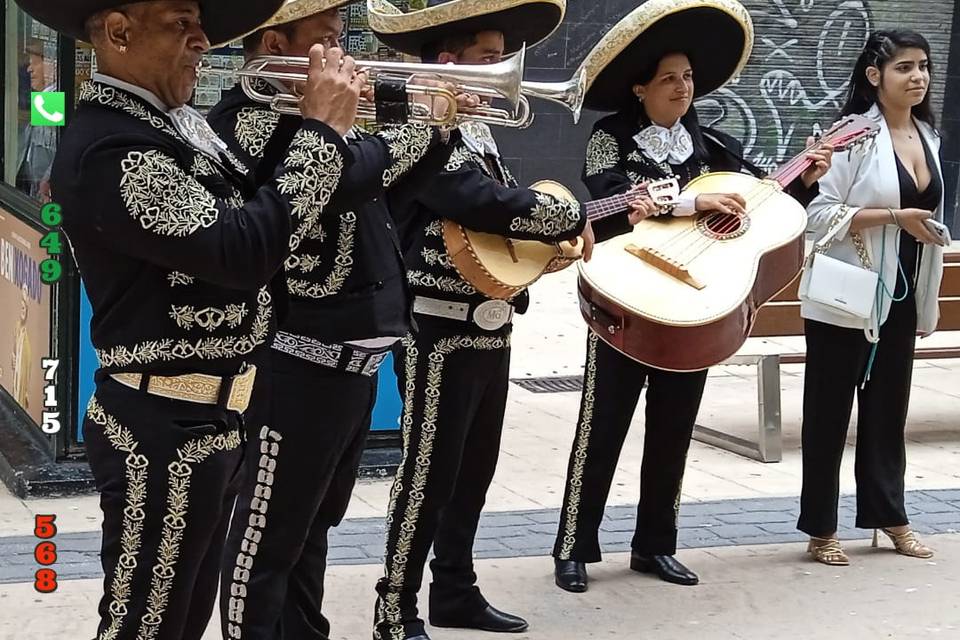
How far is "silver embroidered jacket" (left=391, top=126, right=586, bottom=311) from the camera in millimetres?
4195

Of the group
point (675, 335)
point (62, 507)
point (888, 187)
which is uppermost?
point (888, 187)

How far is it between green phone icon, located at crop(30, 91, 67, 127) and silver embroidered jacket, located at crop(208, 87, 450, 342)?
95.2 inches

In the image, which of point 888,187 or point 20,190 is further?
point 20,190

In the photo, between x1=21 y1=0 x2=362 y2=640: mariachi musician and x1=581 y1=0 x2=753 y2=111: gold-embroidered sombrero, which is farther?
x1=581 y1=0 x2=753 y2=111: gold-embroidered sombrero

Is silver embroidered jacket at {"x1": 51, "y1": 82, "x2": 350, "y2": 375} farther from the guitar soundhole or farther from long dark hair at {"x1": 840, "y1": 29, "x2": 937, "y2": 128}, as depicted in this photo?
long dark hair at {"x1": 840, "y1": 29, "x2": 937, "y2": 128}

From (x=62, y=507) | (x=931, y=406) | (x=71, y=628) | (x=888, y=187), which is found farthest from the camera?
(x=931, y=406)

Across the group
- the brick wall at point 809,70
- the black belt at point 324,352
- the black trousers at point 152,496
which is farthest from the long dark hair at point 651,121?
the brick wall at point 809,70

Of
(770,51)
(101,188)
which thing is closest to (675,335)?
(101,188)

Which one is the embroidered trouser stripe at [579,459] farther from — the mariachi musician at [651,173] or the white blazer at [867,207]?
the white blazer at [867,207]

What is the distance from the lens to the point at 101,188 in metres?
2.87

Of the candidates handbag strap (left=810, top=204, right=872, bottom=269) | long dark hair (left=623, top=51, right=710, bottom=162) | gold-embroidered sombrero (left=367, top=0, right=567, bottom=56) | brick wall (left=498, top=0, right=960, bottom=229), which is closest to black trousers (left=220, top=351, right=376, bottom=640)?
gold-embroidered sombrero (left=367, top=0, right=567, bottom=56)

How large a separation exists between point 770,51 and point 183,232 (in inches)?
446

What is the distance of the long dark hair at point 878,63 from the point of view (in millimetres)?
5516

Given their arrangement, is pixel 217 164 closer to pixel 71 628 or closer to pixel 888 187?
pixel 71 628
